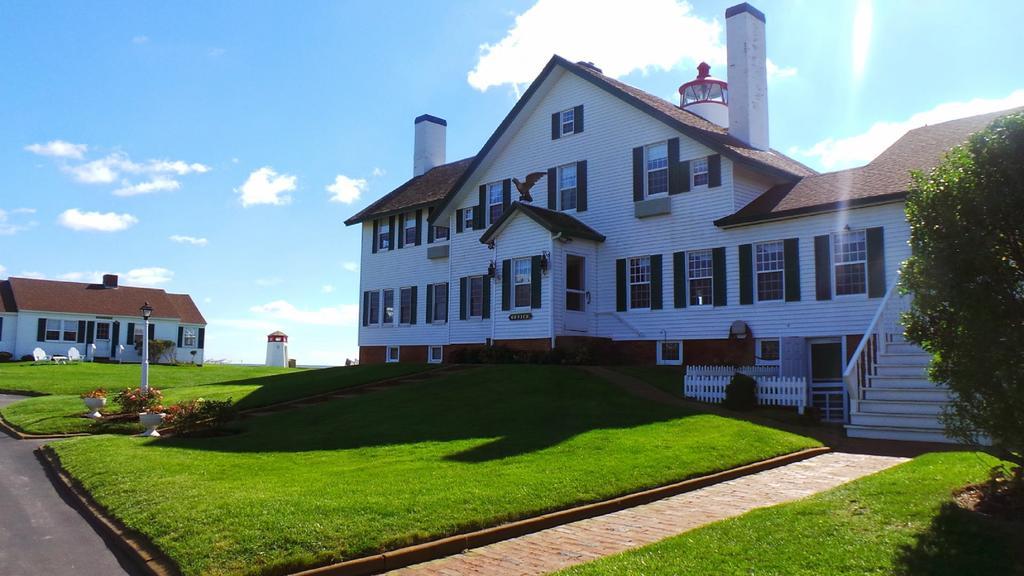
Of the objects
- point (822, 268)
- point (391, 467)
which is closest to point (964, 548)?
point (391, 467)

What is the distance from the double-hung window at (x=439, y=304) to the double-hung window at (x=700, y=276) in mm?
11516

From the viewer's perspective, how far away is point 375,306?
3412 cm

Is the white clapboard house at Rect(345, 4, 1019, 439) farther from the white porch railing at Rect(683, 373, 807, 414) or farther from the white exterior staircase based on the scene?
the white porch railing at Rect(683, 373, 807, 414)

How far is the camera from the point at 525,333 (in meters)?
24.3

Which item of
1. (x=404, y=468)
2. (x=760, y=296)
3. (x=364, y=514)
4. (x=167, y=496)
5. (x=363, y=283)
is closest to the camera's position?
(x=364, y=514)

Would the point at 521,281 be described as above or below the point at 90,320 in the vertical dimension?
above

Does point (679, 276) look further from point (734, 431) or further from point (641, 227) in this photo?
point (734, 431)

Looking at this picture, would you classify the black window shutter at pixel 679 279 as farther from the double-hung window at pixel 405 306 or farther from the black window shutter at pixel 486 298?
the double-hung window at pixel 405 306

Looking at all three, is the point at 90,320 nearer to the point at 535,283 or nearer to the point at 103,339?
the point at 103,339

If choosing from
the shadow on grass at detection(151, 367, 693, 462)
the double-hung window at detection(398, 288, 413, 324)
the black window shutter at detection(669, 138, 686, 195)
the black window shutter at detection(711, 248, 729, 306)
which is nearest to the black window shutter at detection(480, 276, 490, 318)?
the double-hung window at detection(398, 288, 413, 324)

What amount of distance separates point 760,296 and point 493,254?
989cm

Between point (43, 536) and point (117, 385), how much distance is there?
78.6ft

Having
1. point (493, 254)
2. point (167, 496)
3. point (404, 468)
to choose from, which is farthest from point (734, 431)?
point (493, 254)

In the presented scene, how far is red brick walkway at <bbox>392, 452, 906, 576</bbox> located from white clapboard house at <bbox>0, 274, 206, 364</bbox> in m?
48.4
